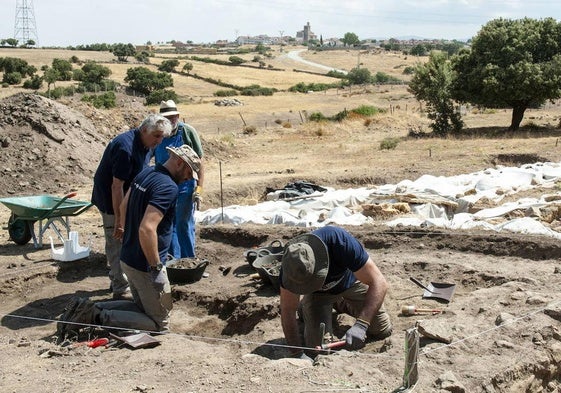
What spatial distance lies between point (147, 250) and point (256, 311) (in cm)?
178

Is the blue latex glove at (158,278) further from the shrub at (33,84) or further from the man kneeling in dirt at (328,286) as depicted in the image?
the shrub at (33,84)

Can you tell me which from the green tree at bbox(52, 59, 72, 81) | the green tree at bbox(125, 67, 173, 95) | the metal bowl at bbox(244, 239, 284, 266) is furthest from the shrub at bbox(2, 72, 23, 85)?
the metal bowl at bbox(244, 239, 284, 266)

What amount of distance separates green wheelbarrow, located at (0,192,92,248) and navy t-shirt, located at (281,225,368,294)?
12.3 feet

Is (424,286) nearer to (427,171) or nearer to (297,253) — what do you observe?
(297,253)

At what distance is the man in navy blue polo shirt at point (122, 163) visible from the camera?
6.22 metres

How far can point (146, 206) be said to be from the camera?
17.6 feet

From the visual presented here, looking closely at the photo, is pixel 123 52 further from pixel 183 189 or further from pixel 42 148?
pixel 183 189

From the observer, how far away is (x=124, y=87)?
51156mm

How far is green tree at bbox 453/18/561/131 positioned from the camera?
927 inches

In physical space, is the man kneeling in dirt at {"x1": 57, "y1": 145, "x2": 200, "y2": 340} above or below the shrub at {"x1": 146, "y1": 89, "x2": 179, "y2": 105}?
above

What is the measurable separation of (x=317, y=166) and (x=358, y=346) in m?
13.1

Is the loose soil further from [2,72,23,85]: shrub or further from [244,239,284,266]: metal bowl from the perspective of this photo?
[2,72,23,85]: shrub

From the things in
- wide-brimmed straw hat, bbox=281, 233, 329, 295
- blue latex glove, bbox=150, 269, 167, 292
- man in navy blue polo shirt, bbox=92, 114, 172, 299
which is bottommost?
blue latex glove, bbox=150, 269, 167, 292

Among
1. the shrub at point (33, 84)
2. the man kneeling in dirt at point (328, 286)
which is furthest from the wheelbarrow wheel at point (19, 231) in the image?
the shrub at point (33, 84)
